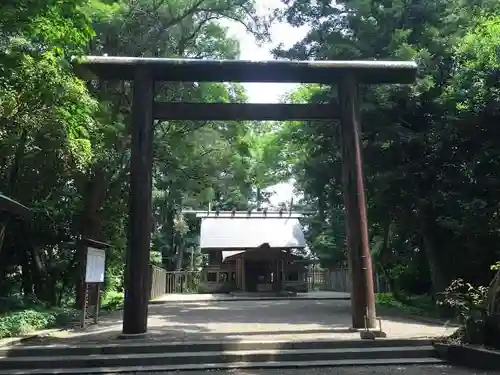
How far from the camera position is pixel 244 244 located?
26.2 meters

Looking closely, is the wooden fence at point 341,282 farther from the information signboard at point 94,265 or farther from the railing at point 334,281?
the information signboard at point 94,265

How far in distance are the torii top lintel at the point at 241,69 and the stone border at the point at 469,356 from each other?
524cm

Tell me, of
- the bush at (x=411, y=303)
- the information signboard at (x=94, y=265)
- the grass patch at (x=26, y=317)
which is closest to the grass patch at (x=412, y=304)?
the bush at (x=411, y=303)

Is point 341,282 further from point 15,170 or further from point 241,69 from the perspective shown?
point 15,170

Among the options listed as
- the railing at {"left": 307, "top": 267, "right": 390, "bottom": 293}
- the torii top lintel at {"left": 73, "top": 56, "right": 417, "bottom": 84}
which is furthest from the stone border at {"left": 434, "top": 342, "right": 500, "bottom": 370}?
the railing at {"left": 307, "top": 267, "right": 390, "bottom": 293}

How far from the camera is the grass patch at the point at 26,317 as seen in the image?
8.89m

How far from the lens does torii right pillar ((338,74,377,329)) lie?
8.43 m

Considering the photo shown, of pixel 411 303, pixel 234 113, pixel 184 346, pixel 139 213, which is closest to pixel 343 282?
pixel 411 303

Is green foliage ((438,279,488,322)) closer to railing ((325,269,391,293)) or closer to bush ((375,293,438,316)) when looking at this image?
bush ((375,293,438,316))

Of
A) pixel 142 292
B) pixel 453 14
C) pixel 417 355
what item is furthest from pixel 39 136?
pixel 453 14

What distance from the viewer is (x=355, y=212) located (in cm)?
882

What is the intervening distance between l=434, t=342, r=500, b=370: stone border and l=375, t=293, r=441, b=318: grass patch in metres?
5.04

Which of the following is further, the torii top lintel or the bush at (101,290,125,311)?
the bush at (101,290,125,311)

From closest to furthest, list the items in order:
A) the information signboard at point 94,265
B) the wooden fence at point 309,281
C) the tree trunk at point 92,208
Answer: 1. the information signboard at point 94,265
2. the tree trunk at point 92,208
3. the wooden fence at point 309,281
